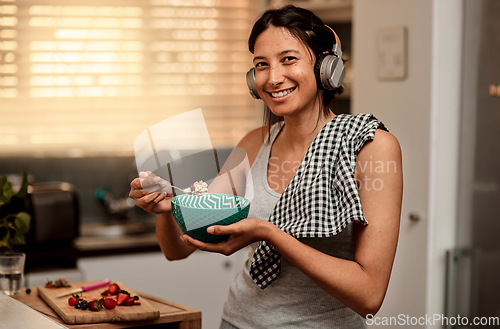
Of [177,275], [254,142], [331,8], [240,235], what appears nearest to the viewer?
[240,235]

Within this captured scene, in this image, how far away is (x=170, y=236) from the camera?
47.3 inches

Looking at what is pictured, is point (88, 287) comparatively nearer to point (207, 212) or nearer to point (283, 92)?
point (207, 212)

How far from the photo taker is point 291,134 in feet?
3.85

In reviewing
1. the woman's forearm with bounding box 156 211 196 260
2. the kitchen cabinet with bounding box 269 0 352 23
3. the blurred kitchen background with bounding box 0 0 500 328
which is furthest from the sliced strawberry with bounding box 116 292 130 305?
the kitchen cabinet with bounding box 269 0 352 23

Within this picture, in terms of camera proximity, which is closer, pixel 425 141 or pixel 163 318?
pixel 163 318

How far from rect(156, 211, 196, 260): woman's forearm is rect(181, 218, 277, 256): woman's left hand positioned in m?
0.21

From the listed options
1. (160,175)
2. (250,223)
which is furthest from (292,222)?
(160,175)

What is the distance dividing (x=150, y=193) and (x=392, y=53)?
1.43 m

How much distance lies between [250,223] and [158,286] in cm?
181

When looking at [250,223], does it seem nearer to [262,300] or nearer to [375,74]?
[262,300]

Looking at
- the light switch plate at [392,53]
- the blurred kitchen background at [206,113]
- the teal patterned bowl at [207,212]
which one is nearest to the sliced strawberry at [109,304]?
the teal patterned bowl at [207,212]

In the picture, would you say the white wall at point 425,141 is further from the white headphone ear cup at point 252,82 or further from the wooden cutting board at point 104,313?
the wooden cutting board at point 104,313

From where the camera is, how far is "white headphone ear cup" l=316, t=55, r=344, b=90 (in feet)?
3.44

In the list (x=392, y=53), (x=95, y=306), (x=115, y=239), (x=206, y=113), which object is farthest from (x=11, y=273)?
(x=206, y=113)
